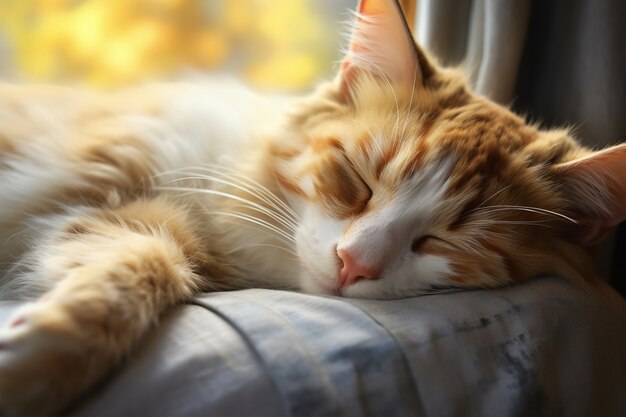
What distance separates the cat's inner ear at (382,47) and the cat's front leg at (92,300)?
583 mm

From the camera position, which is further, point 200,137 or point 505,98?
point 505,98

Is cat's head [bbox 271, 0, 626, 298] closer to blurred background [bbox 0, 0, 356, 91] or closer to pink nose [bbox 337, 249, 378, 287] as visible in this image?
pink nose [bbox 337, 249, 378, 287]

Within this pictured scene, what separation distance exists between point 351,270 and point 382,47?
567 mm

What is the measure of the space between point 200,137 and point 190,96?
0.19 m

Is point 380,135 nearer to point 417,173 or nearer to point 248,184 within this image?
point 417,173

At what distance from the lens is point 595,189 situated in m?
1.25

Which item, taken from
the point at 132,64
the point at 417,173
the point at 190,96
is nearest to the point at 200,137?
the point at 190,96

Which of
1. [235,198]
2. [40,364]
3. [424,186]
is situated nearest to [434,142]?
[424,186]

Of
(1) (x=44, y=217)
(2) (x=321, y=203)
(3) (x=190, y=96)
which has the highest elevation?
(3) (x=190, y=96)

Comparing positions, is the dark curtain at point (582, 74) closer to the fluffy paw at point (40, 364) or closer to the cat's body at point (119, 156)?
the cat's body at point (119, 156)

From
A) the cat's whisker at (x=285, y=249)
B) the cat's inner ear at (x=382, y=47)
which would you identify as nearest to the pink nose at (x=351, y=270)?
the cat's whisker at (x=285, y=249)

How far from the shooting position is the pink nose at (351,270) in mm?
1099

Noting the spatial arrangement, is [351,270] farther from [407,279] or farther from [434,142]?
[434,142]

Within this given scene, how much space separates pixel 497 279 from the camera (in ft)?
3.84
